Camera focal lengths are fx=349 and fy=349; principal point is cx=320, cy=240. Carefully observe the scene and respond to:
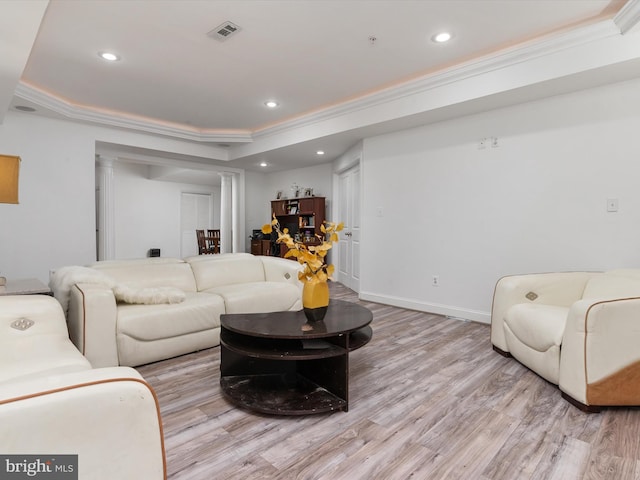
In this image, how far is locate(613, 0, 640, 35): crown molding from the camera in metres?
2.40

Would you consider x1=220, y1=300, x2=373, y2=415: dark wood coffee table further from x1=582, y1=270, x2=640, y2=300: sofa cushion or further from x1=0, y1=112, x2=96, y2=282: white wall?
x1=0, y1=112, x2=96, y2=282: white wall

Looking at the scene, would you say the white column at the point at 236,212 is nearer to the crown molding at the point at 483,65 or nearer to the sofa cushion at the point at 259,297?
the crown molding at the point at 483,65

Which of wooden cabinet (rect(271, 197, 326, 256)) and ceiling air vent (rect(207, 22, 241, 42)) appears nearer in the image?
ceiling air vent (rect(207, 22, 241, 42))

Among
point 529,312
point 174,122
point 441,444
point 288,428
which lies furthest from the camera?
point 174,122

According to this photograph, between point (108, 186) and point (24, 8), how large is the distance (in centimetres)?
426

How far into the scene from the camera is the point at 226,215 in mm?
7582

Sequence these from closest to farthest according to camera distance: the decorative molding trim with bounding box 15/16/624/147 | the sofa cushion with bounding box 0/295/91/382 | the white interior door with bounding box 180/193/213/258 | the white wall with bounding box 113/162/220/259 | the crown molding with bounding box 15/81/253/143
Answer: the sofa cushion with bounding box 0/295/91/382, the decorative molding trim with bounding box 15/16/624/147, the crown molding with bounding box 15/81/253/143, the white wall with bounding box 113/162/220/259, the white interior door with bounding box 180/193/213/258

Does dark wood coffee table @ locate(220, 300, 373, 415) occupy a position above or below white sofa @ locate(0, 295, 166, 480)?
below

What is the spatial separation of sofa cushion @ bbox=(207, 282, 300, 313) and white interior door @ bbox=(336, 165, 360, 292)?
1.96m

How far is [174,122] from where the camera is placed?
546 centimetres

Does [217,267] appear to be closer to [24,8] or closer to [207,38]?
[207,38]

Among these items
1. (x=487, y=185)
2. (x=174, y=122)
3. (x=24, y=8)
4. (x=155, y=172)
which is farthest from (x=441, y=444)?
(x=155, y=172)

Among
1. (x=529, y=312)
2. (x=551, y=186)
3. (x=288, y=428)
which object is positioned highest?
(x=551, y=186)

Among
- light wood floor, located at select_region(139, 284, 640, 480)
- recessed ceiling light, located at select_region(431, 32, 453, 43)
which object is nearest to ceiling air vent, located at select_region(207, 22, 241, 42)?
recessed ceiling light, located at select_region(431, 32, 453, 43)
